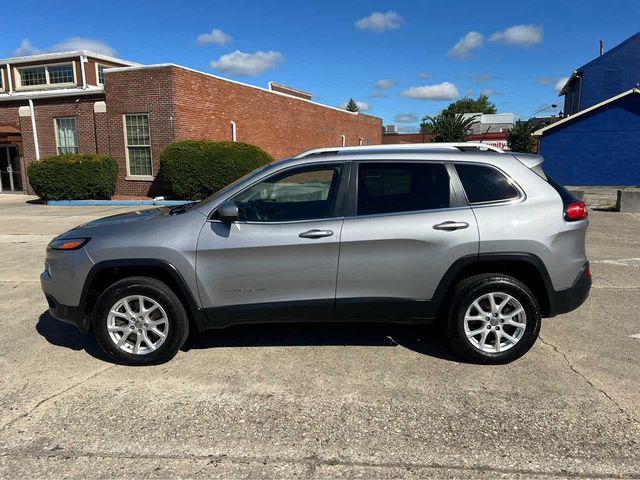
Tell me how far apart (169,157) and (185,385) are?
14975 millimetres

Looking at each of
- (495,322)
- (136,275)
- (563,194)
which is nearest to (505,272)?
(495,322)

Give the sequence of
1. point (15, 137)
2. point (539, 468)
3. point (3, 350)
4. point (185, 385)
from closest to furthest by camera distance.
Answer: point (539, 468) → point (185, 385) → point (3, 350) → point (15, 137)

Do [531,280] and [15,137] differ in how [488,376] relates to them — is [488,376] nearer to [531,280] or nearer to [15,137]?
[531,280]

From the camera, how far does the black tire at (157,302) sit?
12.9 ft

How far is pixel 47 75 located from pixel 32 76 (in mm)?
1326

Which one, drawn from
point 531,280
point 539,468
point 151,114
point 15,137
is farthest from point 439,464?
point 15,137

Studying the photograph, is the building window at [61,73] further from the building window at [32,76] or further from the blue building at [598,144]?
the blue building at [598,144]

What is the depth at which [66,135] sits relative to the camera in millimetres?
20438

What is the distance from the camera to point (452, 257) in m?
3.84

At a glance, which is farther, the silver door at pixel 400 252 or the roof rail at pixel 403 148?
the roof rail at pixel 403 148

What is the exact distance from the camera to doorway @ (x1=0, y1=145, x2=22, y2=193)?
72.0ft

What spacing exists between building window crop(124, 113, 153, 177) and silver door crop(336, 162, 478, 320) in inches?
662

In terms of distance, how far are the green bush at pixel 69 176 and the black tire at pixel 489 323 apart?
668 inches

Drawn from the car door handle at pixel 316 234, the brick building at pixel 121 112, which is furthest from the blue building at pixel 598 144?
the car door handle at pixel 316 234
